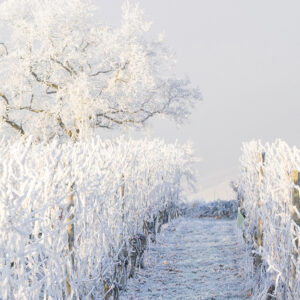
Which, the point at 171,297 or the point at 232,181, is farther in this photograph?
the point at 232,181

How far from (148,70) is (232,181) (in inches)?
256

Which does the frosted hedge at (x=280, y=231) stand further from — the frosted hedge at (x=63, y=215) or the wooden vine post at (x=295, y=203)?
the frosted hedge at (x=63, y=215)

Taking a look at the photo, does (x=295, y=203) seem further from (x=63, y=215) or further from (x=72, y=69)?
(x=72, y=69)

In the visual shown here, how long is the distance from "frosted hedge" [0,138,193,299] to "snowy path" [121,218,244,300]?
2.55ft

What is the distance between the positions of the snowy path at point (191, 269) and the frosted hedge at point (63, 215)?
30.6 inches

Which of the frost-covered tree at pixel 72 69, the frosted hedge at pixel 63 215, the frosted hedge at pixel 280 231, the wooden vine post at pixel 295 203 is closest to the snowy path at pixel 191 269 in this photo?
the frosted hedge at pixel 63 215

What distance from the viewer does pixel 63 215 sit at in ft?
16.0

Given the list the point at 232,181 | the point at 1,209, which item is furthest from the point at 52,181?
the point at 232,181

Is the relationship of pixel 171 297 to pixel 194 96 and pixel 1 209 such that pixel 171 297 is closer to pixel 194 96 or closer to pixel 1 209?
pixel 1 209

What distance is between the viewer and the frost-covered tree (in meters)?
22.6

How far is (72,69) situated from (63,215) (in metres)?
19.4

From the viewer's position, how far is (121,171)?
808 cm

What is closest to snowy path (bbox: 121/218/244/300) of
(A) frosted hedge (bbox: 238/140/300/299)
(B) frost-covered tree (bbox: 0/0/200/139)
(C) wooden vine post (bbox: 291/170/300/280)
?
(A) frosted hedge (bbox: 238/140/300/299)

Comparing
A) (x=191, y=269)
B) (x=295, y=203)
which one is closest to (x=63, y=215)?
(x=295, y=203)
